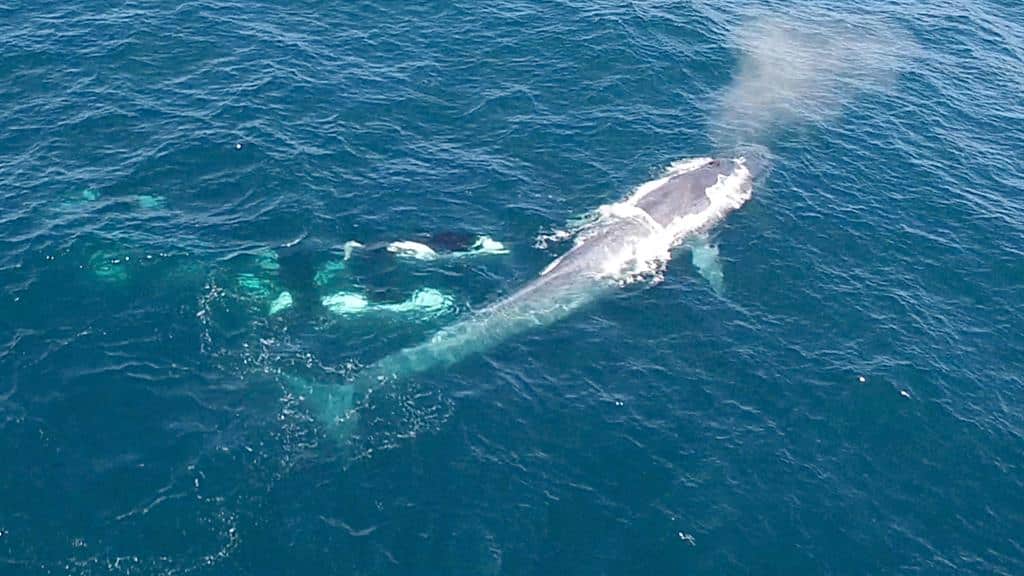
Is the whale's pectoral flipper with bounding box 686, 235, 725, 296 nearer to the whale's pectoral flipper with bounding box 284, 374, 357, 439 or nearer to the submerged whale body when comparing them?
the submerged whale body

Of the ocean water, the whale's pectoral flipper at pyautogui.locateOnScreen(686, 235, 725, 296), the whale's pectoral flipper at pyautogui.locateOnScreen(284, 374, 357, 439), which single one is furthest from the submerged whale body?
the ocean water

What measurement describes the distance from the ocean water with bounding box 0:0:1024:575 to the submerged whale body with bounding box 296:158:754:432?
1.49 m

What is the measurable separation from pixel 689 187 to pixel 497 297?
26068mm

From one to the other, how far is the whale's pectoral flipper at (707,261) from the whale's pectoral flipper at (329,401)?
3469 centimetres

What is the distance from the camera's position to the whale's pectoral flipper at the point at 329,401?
7038 cm

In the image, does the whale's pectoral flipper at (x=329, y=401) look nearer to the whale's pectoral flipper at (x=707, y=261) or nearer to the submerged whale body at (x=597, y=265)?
the submerged whale body at (x=597, y=265)

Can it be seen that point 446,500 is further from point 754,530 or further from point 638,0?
point 638,0

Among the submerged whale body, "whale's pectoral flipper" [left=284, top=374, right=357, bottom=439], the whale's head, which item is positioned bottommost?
"whale's pectoral flipper" [left=284, top=374, right=357, bottom=439]

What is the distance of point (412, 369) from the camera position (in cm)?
7562

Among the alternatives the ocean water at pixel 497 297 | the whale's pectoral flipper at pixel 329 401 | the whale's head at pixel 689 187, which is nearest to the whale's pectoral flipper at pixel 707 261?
the ocean water at pixel 497 297

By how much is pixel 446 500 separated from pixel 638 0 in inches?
3402

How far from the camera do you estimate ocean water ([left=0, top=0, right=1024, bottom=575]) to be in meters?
65.1

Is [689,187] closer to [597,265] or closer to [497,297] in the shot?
[597,265]

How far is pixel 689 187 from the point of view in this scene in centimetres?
9700
